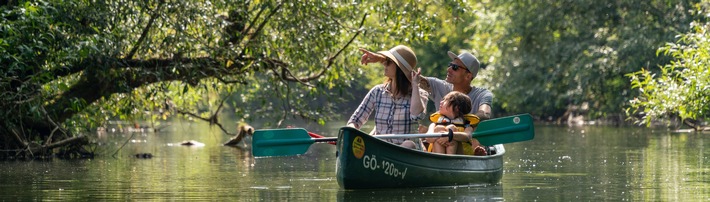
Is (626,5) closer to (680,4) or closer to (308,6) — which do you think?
(680,4)

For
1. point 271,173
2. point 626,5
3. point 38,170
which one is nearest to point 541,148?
point 271,173

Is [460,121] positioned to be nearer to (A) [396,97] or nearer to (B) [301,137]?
(A) [396,97]

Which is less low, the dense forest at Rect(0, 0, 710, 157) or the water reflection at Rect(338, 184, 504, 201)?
the dense forest at Rect(0, 0, 710, 157)

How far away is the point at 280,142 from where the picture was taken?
12578 millimetres

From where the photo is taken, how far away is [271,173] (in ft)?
50.1

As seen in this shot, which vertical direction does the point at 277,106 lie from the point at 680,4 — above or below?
below

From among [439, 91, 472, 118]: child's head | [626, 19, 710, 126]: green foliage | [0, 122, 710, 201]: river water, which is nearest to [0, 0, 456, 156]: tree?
[0, 122, 710, 201]: river water

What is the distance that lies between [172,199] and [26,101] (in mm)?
4972

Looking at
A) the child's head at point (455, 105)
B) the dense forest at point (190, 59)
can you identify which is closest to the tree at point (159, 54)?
the dense forest at point (190, 59)

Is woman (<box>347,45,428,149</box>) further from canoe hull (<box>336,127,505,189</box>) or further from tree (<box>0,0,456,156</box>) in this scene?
tree (<box>0,0,456,156</box>)

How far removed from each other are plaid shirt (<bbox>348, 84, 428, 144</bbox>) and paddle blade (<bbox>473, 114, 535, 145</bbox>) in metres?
0.62

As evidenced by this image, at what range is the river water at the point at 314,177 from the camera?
11.8 meters

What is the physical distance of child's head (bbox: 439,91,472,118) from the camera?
11875mm

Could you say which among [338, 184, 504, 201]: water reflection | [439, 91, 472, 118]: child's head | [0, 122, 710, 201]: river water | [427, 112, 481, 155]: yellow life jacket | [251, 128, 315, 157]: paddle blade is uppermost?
[439, 91, 472, 118]: child's head
